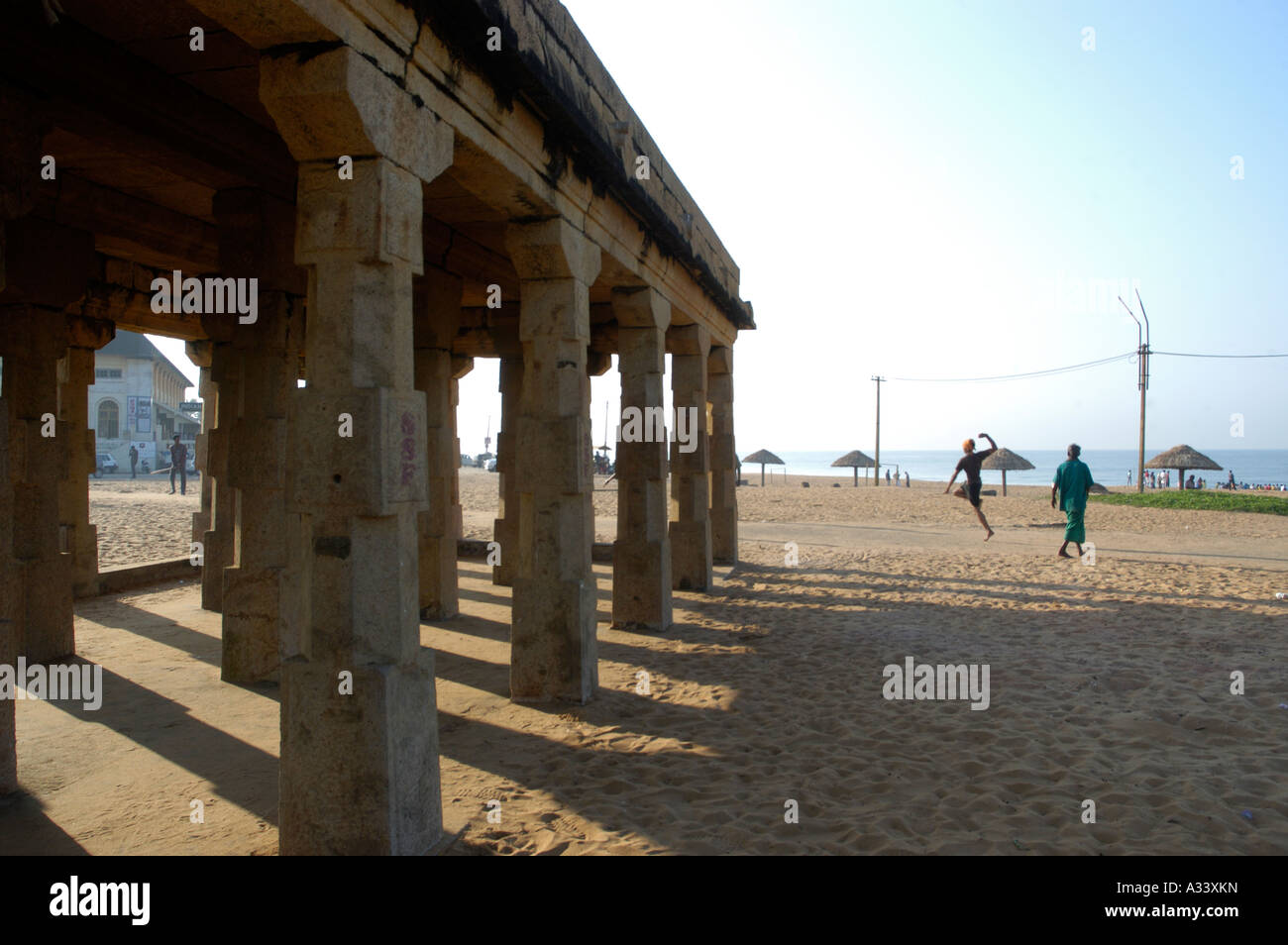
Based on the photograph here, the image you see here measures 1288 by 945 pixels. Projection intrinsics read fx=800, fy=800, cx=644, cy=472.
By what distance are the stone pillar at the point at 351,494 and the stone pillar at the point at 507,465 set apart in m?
7.95

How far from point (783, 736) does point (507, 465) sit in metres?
7.60

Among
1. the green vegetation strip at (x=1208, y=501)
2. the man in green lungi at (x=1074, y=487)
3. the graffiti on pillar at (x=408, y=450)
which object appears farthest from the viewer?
the green vegetation strip at (x=1208, y=501)

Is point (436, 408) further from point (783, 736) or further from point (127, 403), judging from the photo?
point (127, 403)

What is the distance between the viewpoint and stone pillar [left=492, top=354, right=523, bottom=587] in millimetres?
12078

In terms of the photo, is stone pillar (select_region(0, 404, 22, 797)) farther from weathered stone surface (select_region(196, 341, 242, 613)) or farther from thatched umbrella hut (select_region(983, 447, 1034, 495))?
thatched umbrella hut (select_region(983, 447, 1034, 495))

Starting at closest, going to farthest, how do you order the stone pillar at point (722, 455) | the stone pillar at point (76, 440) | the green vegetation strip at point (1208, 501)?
the stone pillar at point (76, 440)
the stone pillar at point (722, 455)
the green vegetation strip at point (1208, 501)

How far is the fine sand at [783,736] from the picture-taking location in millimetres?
4195

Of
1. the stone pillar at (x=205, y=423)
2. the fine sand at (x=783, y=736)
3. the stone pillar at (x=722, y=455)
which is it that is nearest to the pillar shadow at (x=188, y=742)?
the fine sand at (x=783, y=736)

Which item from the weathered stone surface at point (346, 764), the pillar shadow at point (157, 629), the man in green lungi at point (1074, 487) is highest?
the man in green lungi at point (1074, 487)

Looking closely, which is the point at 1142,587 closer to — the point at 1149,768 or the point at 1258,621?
the point at 1258,621

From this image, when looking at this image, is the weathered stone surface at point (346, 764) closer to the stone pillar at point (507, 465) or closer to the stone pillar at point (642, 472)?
the stone pillar at point (642, 472)

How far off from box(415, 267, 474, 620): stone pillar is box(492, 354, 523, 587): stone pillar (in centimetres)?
225

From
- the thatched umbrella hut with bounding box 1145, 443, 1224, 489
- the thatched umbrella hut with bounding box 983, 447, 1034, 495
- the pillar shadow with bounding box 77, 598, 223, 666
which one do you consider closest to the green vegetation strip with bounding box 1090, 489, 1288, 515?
the thatched umbrella hut with bounding box 983, 447, 1034, 495
